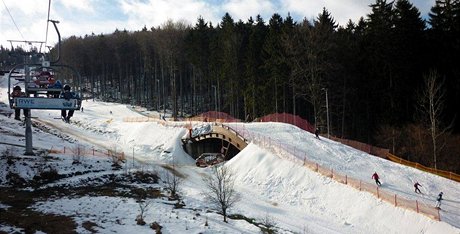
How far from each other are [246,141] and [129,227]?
66.1ft

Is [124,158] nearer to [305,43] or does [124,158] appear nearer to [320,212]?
[320,212]

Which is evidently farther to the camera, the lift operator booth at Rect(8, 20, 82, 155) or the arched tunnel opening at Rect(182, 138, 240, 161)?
the arched tunnel opening at Rect(182, 138, 240, 161)

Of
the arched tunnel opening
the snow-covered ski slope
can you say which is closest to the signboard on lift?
the snow-covered ski slope

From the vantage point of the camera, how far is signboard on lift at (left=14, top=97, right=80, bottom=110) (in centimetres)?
2308

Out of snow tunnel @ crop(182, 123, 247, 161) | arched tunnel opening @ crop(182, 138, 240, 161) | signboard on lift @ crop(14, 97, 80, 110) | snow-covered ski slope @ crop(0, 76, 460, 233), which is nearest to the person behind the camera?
signboard on lift @ crop(14, 97, 80, 110)

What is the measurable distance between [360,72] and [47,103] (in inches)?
1679

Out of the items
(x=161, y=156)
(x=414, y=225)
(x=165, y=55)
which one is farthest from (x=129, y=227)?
(x=165, y=55)

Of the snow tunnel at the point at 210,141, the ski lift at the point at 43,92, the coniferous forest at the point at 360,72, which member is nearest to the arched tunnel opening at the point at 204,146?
the snow tunnel at the point at 210,141

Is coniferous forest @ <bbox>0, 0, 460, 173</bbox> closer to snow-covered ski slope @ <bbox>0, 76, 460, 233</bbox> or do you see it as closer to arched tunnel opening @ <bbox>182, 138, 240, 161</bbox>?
snow-covered ski slope @ <bbox>0, 76, 460, 233</bbox>

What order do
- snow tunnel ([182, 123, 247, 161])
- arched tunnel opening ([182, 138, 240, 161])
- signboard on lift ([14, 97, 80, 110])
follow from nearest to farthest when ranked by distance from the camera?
signboard on lift ([14, 97, 80, 110]) → snow tunnel ([182, 123, 247, 161]) → arched tunnel opening ([182, 138, 240, 161])

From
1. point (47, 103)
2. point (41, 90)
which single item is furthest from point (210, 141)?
point (47, 103)

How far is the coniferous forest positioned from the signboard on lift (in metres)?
23.1

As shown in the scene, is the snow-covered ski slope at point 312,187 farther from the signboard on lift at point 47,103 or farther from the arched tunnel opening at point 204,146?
the signboard on lift at point 47,103

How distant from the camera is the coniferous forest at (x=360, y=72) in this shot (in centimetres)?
4447
